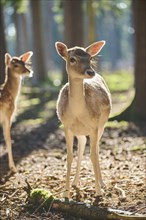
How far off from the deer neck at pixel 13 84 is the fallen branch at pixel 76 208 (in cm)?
318

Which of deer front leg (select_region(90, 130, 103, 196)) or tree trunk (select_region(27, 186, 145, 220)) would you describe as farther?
deer front leg (select_region(90, 130, 103, 196))

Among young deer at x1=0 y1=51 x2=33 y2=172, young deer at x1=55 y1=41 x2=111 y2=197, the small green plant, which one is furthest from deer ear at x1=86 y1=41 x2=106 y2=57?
the small green plant

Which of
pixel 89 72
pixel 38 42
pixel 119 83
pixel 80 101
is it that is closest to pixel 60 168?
pixel 80 101

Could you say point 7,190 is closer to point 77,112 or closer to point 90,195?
point 90,195

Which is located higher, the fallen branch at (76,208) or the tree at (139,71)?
the tree at (139,71)

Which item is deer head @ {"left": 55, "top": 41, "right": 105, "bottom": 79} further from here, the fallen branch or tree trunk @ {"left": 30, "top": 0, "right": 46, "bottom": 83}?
tree trunk @ {"left": 30, "top": 0, "right": 46, "bottom": 83}

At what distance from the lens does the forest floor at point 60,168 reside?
5363mm

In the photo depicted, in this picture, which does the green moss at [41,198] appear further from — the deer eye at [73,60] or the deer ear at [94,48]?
the deer ear at [94,48]

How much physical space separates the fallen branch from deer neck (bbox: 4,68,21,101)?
3.18 m

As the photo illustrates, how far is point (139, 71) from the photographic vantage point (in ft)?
36.8

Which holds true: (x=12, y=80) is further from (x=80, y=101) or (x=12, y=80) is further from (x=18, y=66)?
(x=80, y=101)

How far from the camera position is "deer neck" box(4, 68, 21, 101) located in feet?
27.3

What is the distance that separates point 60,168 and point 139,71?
4.52 meters

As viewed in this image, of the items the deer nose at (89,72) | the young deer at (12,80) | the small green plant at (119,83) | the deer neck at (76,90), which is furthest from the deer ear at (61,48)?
the small green plant at (119,83)
